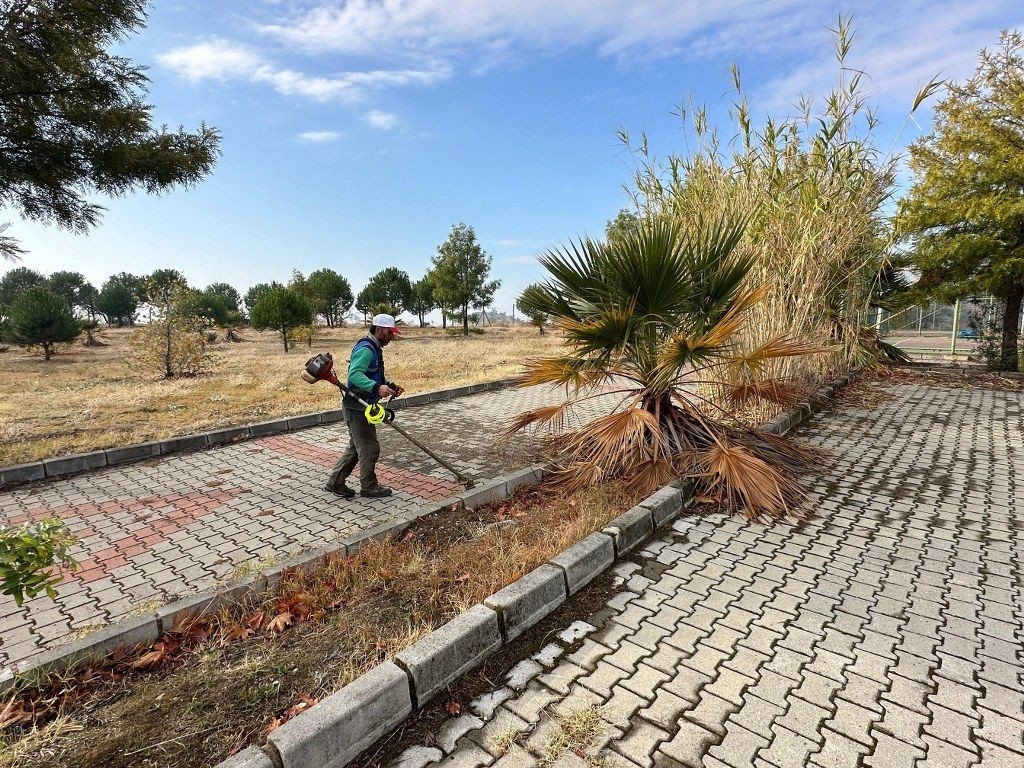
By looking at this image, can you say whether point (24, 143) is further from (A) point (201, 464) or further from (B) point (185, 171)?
(A) point (201, 464)

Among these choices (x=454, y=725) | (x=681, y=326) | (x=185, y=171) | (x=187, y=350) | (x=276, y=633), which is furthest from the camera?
(x=187, y=350)

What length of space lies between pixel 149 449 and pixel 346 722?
6.27 meters

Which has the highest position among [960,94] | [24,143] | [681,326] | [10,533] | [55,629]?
[960,94]

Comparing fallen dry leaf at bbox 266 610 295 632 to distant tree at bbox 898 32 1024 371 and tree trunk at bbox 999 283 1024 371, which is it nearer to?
distant tree at bbox 898 32 1024 371

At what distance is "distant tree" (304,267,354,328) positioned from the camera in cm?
4486

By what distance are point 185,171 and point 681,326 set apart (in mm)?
7804

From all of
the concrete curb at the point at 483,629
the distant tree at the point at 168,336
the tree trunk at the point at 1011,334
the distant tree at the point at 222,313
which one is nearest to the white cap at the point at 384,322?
the concrete curb at the point at 483,629

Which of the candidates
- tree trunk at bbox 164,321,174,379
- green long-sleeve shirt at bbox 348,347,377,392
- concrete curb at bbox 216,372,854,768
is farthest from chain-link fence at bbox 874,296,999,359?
tree trunk at bbox 164,321,174,379

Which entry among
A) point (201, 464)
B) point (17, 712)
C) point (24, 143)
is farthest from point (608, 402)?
point (24, 143)

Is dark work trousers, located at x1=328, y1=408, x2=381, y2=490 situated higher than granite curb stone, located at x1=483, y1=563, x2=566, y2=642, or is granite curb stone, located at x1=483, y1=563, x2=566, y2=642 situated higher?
dark work trousers, located at x1=328, y1=408, x2=381, y2=490

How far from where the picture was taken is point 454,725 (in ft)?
6.91

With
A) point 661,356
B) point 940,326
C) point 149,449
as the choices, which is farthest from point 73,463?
point 940,326

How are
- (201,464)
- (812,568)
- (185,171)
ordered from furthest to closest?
(185,171), (201,464), (812,568)

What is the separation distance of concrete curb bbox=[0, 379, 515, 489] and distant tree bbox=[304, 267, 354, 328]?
36.6m
